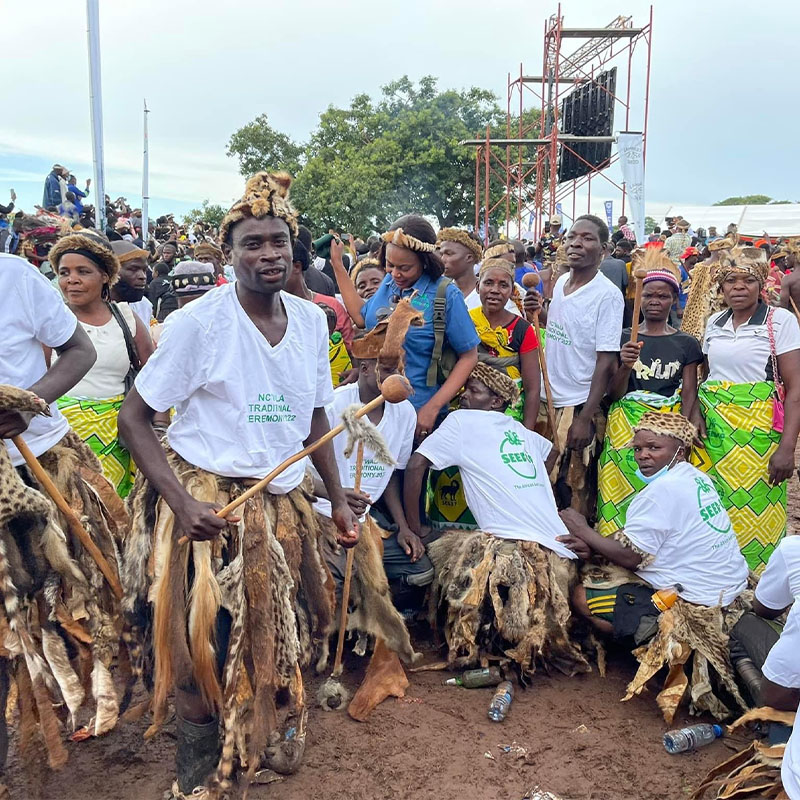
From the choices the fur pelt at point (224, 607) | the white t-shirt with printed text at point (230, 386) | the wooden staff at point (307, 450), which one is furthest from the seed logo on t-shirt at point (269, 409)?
the fur pelt at point (224, 607)

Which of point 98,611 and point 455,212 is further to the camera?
point 455,212

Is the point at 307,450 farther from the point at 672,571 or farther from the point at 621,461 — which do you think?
the point at 621,461

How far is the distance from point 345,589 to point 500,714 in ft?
3.06

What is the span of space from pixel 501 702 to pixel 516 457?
1.31 m

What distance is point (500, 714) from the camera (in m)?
3.62

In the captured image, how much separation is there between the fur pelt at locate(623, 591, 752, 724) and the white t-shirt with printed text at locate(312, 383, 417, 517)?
1.57 m

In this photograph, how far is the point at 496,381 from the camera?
14.7 ft

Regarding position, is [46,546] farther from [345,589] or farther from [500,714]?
[500,714]

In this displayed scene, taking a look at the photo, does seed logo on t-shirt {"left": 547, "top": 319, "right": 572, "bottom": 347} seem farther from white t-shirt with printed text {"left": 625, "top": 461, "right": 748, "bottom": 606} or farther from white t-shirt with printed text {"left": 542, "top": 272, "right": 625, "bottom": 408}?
white t-shirt with printed text {"left": 625, "top": 461, "right": 748, "bottom": 606}

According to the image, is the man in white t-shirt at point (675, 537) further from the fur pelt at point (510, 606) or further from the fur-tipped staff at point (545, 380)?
the fur-tipped staff at point (545, 380)

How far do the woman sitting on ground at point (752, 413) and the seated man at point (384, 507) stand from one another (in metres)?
1.95

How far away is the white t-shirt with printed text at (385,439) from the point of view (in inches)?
165

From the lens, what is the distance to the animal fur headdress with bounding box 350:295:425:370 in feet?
12.6

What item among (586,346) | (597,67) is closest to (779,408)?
(586,346)
